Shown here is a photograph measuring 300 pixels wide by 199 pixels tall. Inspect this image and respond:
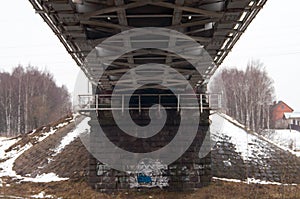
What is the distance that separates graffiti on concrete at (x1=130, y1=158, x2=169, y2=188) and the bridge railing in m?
2.67

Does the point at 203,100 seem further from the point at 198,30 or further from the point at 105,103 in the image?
the point at 198,30

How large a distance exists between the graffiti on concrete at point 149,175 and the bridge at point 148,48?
3.8 inches

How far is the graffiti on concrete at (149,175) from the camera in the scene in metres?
17.1

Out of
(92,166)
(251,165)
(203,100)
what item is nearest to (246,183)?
(251,165)

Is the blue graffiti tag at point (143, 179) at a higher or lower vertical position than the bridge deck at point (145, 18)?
lower

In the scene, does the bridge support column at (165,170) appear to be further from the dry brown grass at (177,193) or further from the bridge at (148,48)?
the dry brown grass at (177,193)

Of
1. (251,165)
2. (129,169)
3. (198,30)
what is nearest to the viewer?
(198,30)

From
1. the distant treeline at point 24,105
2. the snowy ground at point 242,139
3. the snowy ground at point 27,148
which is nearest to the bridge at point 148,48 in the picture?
the snowy ground at point 27,148

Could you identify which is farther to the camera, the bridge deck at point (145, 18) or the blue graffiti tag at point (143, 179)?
the blue graffiti tag at point (143, 179)

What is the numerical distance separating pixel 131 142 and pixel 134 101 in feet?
7.06

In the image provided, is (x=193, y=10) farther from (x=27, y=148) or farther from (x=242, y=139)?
(x=27, y=148)

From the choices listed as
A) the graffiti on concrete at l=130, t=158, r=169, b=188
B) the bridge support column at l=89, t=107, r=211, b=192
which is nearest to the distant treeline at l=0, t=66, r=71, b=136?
the bridge support column at l=89, t=107, r=211, b=192

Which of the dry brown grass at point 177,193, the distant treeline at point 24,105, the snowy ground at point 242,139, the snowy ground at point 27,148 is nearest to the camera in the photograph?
the dry brown grass at point 177,193

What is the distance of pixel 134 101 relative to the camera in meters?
18.0
